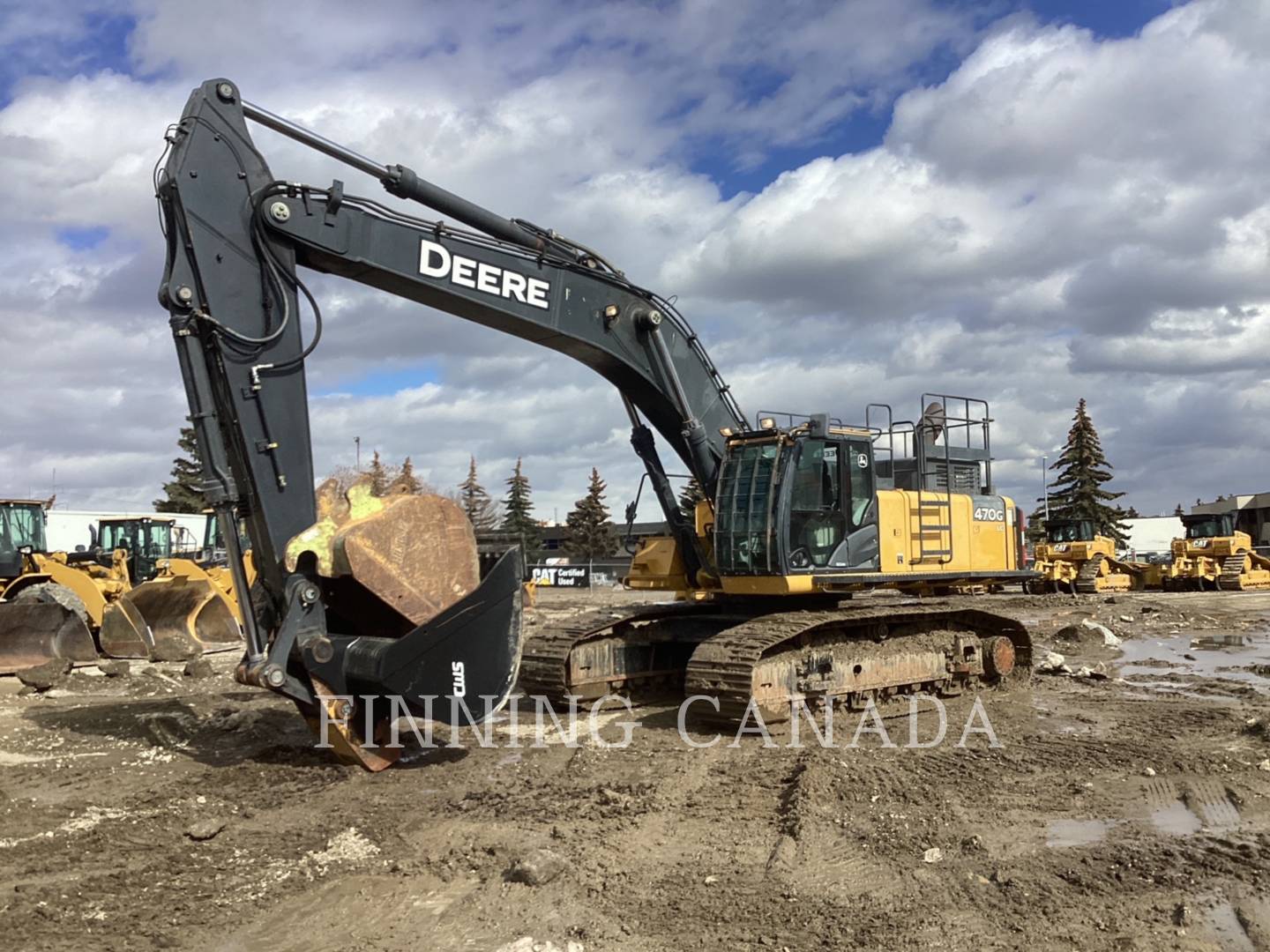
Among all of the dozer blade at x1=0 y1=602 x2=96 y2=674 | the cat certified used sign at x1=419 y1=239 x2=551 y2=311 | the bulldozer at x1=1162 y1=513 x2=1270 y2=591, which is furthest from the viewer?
the bulldozer at x1=1162 y1=513 x2=1270 y2=591

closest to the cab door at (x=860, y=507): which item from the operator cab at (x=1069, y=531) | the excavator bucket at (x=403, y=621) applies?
the excavator bucket at (x=403, y=621)

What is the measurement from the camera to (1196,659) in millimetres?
15117

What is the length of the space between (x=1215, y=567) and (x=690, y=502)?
27.6 m

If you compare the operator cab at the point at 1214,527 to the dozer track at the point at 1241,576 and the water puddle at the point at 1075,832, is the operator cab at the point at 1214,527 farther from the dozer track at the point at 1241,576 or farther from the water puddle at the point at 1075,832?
the water puddle at the point at 1075,832

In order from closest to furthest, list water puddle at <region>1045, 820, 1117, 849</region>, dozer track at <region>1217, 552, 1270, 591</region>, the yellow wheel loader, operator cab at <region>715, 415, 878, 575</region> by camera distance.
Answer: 1. water puddle at <region>1045, 820, 1117, 849</region>
2. operator cab at <region>715, 415, 878, 575</region>
3. the yellow wheel loader
4. dozer track at <region>1217, 552, 1270, 591</region>

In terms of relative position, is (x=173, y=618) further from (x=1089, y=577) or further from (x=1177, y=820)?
(x=1089, y=577)

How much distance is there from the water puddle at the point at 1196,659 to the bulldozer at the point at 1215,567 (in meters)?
14.9

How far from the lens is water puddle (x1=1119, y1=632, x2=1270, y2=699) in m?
12.9

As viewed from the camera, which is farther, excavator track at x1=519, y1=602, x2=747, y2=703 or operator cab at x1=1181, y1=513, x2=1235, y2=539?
operator cab at x1=1181, y1=513, x2=1235, y2=539

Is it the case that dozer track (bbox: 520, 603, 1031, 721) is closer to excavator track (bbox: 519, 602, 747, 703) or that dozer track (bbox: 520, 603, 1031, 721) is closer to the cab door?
excavator track (bbox: 519, 602, 747, 703)

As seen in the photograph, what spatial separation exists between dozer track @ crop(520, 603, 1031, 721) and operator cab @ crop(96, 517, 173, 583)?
44.1 feet

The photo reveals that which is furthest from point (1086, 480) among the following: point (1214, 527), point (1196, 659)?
point (1196, 659)

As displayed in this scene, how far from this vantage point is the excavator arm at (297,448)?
23.0ft

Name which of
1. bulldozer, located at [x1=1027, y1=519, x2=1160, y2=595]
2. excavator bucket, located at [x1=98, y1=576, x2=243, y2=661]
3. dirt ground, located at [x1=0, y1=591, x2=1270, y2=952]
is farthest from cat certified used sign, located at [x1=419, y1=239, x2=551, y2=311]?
bulldozer, located at [x1=1027, y1=519, x2=1160, y2=595]
